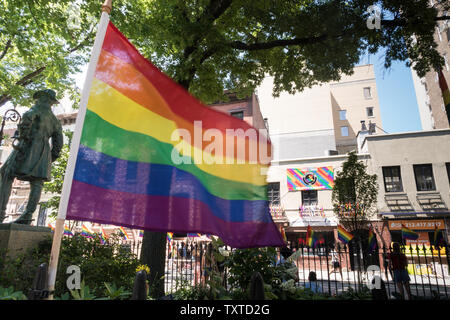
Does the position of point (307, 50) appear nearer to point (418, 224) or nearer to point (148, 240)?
point (148, 240)

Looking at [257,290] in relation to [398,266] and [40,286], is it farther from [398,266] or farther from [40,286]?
[398,266]

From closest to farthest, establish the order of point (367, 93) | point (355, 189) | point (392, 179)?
point (355, 189)
point (392, 179)
point (367, 93)

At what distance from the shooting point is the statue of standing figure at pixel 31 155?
5.38 m

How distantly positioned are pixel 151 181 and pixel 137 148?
0.45 meters

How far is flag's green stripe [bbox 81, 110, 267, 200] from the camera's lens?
3209mm

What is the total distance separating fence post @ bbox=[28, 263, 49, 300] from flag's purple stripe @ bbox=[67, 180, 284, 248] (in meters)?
0.53

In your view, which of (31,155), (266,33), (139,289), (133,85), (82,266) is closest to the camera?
(139,289)

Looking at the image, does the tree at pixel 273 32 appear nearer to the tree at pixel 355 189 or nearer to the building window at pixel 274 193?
the tree at pixel 355 189

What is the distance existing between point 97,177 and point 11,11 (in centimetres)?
960

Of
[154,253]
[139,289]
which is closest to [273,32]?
[154,253]

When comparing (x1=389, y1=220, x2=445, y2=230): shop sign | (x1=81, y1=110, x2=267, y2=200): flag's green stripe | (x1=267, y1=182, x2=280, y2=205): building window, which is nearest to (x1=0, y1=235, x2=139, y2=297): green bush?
(x1=81, y1=110, x2=267, y2=200): flag's green stripe

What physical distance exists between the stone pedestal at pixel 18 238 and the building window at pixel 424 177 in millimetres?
24783

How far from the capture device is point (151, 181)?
342 centimetres
